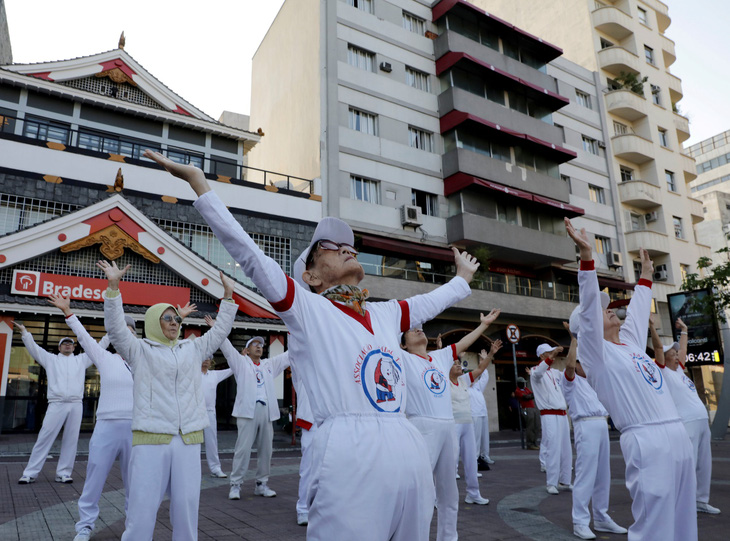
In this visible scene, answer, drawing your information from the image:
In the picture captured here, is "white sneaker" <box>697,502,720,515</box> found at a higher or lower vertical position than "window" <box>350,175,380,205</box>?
lower

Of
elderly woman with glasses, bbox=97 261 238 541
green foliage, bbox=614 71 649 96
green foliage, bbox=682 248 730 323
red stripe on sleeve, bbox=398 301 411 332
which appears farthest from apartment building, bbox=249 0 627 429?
red stripe on sleeve, bbox=398 301 411 332

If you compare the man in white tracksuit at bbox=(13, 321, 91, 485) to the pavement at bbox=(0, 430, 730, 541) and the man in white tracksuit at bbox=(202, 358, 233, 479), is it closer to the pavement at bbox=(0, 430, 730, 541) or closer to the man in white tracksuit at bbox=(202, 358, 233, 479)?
the pavement at bbox=(0, 430, 730, 541)

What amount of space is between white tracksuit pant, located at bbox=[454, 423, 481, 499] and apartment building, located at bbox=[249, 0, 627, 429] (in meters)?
11.8

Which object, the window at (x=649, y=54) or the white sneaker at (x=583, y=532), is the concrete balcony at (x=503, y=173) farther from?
the white sneaker at (x=583, y=532)

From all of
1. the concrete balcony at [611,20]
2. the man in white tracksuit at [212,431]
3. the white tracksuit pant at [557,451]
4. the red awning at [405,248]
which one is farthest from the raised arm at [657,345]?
the concrete balcony at [611,20]

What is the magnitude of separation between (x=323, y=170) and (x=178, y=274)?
7905 millimetres

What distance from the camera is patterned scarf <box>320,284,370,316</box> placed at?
8.75ft

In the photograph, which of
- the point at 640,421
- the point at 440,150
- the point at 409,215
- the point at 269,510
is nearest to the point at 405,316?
the point at 640,421

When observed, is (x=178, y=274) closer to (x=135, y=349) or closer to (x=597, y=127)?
(x=135, y=349)

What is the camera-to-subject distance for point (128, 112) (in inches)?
766

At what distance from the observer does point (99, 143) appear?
61.0ft

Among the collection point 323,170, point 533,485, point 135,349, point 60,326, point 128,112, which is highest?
point 128,112

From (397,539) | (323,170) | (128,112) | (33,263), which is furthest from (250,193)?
(397,539)

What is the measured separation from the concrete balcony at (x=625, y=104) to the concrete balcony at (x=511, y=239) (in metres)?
10.5
